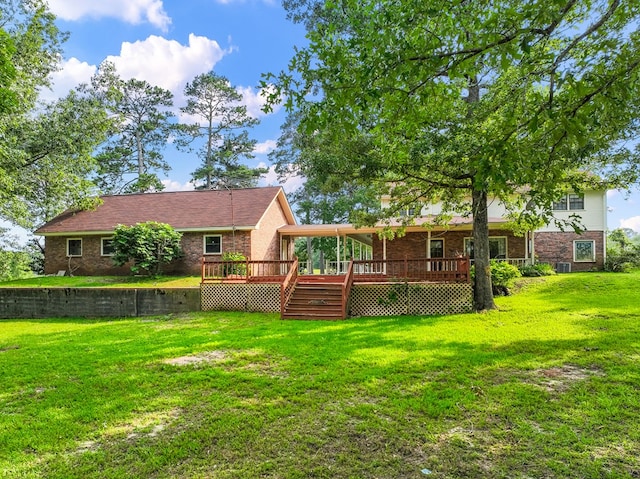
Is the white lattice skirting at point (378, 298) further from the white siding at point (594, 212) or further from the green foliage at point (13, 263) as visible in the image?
the green foliage at point (13, 263)

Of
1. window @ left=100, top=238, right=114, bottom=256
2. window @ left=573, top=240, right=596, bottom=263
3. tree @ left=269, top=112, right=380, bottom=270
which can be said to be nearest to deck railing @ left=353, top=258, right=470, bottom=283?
window @ left=573, top=240, right=596, bottom=263

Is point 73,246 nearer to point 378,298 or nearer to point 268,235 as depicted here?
point 268,235

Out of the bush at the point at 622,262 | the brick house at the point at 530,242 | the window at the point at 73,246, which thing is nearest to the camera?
the bush at the point at 622,262

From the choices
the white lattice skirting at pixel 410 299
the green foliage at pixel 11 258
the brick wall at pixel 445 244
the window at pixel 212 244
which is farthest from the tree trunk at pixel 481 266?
the green foliage at pixel 11 258

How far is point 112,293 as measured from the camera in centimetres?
1372

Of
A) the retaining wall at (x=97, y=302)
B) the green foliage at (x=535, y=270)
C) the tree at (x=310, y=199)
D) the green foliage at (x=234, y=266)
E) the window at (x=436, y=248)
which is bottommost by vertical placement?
the retaining wall at (x=97, y=302)

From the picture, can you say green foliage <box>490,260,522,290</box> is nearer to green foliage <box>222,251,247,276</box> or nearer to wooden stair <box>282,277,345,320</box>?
wooden stair <box>282,277,345,320</box>

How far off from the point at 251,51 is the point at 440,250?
14500 millimetres

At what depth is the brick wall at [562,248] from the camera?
19.1m

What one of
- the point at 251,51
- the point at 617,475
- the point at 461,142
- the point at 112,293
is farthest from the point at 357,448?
the point at 251,51

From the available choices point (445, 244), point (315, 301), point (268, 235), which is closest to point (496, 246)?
point (445, 244)

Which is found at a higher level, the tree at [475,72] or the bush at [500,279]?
the tree at [475,72]

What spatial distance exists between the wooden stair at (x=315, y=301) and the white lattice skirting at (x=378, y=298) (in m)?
0.75

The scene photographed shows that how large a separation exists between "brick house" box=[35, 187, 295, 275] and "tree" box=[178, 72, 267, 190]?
12393 millimetres
